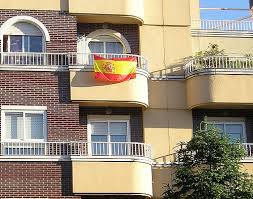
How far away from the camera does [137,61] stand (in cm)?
3025

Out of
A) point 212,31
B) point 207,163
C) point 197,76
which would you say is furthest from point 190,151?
point 212,31

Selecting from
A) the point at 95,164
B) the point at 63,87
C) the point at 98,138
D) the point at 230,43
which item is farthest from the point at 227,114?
the point at 63,87

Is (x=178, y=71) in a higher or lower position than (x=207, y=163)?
higher

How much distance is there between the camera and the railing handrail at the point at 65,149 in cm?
2822

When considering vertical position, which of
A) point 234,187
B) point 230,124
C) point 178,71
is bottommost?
point 234,187

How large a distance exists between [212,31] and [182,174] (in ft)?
24.7

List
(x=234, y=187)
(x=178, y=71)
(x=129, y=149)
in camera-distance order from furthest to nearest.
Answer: (x=178, y=71) → (x=129, y=149) → (x=234, y=187)

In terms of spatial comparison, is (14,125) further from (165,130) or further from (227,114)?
(227,114)

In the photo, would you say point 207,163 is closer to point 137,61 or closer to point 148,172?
point 148,172

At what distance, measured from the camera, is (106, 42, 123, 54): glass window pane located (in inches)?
1236

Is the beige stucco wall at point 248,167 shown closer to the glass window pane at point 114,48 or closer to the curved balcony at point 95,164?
the curved balcony at point 95,164

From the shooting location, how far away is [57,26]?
30125mm

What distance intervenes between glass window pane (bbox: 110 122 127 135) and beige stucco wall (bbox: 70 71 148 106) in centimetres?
100

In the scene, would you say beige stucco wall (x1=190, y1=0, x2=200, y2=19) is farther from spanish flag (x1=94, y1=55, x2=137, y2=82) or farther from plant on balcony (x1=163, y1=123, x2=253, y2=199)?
plant on balcony (x1=163, y1=123, x2=253, y2=199)
